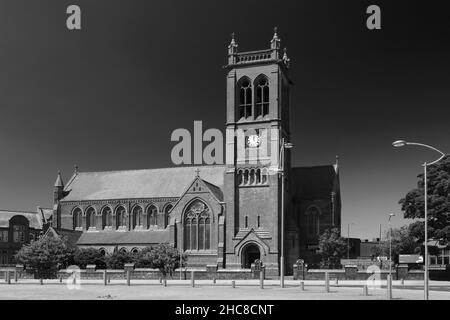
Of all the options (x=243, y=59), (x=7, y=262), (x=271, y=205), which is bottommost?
(x=7, y=262)

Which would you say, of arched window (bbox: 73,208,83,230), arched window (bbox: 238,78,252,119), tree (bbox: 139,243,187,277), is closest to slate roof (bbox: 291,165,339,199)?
arched window (bbox: 238,78,252,119)

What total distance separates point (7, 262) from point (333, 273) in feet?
220

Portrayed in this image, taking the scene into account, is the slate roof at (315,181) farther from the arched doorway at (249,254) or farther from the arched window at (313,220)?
the arched doorway at (249,254)

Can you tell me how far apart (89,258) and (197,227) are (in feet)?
48.0

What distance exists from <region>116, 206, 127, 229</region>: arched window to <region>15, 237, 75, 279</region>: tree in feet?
74.1

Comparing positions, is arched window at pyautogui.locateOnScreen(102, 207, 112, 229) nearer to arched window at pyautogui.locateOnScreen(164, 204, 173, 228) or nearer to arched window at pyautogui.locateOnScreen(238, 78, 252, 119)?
arched window at pyautogui.locateOnScreen(164, 204, 173, 228)

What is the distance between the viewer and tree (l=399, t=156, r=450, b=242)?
62.0 m

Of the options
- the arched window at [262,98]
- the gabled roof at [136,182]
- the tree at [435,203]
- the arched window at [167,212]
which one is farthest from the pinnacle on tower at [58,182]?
the tree at [435,203]

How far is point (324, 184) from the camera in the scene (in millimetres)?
88688

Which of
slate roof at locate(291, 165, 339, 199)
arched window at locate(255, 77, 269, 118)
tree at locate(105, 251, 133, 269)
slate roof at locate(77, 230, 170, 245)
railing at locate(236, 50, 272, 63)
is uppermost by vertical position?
railing at locate(236, 50, 272, 63)
